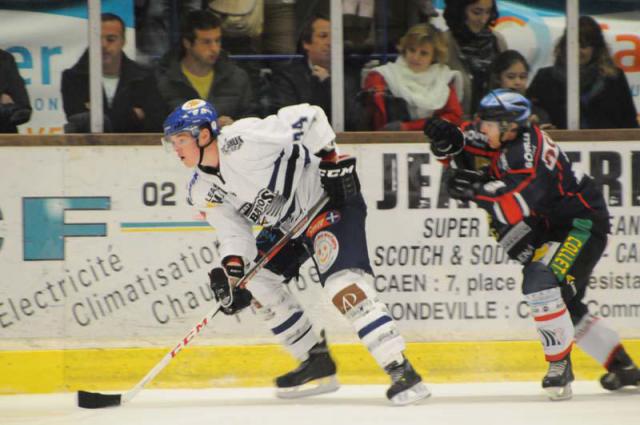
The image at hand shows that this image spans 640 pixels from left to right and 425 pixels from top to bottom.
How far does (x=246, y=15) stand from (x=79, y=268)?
1.35 meters

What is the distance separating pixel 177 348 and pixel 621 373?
167cm

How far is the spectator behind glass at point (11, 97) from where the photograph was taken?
4.81 metres

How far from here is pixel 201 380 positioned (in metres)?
4.65

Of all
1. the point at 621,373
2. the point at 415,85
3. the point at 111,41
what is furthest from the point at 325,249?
the point at 111,41

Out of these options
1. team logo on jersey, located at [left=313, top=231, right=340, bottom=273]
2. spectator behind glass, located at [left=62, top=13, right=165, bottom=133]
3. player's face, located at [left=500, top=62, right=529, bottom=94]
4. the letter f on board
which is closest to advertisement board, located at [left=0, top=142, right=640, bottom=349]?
the letter f on board

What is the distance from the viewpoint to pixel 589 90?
16.4 feet

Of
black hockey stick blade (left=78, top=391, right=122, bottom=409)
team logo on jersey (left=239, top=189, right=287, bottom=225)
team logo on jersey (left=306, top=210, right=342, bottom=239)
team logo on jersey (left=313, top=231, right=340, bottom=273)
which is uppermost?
team logo on jersey (left=239, top=189, right=287, bottom=225)

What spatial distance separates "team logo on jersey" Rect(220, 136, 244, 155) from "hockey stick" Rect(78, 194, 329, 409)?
0.36m

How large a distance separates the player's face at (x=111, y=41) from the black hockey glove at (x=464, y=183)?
1752 millimetres

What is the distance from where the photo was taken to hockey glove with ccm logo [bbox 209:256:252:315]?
3875 millimetres

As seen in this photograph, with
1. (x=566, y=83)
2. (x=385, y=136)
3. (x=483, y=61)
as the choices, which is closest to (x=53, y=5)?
(x=385, y=136)

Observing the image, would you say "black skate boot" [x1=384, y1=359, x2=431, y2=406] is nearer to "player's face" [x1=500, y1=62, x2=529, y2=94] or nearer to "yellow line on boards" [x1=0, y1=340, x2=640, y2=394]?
"yellow line on boards" [x1=0, y1=340, x2=640, y2=394]

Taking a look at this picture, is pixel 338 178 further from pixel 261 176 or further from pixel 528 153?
pixel 528 153

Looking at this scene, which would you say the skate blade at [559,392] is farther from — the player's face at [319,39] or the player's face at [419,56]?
the player's face at [319,39]
